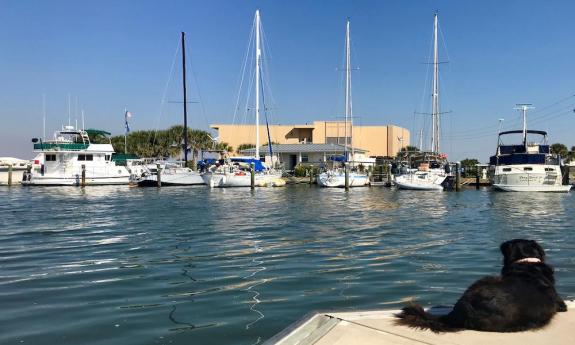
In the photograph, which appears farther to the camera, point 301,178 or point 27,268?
point 301,178

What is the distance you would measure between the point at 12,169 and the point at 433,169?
→ 159 feet

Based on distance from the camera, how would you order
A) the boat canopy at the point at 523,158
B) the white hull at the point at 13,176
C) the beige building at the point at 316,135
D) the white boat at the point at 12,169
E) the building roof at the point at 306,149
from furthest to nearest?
the beige building at the point at 316,135, the building roof at the point at 306,149, the white hull at the point at 13,176, the white boat at the point at 12,169, the boat canopy at the point at 523,158

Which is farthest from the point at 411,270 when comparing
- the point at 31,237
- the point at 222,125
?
the point at 222,125

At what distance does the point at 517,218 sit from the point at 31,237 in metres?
18.8

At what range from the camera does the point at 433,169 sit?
50531 mm

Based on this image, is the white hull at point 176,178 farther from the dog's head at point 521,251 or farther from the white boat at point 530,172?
the dog's head at point 521,251

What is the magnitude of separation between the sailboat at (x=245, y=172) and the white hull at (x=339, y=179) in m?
4.50

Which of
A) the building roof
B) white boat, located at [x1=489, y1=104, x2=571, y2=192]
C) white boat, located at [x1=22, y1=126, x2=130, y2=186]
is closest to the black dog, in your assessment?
white boat, located at [x1=489, y1=104, x2=571, y2=192]

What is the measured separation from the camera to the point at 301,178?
60344mm

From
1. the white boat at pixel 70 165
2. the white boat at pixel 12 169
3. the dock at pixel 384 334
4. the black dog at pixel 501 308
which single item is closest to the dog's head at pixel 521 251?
the black dog at pixel 501 308

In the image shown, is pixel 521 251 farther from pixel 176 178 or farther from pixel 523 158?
pixel 176 178

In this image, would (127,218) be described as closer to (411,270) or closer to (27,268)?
(27,268)

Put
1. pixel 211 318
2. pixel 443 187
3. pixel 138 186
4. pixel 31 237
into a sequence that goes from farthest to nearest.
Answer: pixel 138 186 → pixel 443 187 → pixel 31 237 → pixel 211 318

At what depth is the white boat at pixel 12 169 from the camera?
192ft
